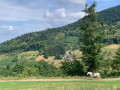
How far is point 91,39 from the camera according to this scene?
26562 mm

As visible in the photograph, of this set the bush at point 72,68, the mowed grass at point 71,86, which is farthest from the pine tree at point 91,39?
the mowed grass at point 71,86

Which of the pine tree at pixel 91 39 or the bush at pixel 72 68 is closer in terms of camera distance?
the pine tree at pixel 91 39

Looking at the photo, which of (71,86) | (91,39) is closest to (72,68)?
(91,39)

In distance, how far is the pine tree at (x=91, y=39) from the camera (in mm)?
26094

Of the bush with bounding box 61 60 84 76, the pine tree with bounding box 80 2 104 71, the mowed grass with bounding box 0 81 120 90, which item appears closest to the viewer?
the mowed grass with bounding box 0 81 120 90

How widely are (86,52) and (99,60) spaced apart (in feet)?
9.01

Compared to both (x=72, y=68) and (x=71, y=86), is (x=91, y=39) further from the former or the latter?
(x=71, y=86)

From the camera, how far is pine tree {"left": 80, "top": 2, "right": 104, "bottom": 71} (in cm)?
2609

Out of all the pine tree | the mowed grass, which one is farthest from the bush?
the mowed grass

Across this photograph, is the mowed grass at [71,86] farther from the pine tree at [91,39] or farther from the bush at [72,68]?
the bush at [72,68]

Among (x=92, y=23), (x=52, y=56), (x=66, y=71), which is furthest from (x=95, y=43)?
(x=52, y=56)

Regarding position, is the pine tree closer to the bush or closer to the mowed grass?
the bush

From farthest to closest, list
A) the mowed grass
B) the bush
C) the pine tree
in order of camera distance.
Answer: the bush → the pine tree → the mowed grass

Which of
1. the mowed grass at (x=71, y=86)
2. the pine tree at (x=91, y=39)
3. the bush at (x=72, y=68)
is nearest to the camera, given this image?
the mowed grass at (x=71, y=86)
